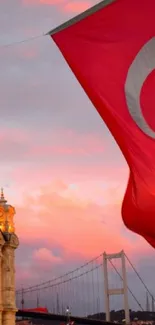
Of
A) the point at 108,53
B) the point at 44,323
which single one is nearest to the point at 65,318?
the point at 44,323

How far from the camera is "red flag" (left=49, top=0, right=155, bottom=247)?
772 cm

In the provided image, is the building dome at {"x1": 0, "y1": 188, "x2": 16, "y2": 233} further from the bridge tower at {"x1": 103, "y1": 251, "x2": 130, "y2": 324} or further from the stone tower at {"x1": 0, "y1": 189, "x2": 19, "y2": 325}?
the bridge tower at {"x1": 103, "y1": 251, "x2": 130, "y2": 324}

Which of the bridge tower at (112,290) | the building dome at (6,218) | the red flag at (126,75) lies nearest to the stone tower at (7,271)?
the building dome at (6,218)

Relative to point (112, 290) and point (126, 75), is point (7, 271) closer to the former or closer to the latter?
point (126, 75)

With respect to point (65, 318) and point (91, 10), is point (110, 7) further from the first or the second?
point (65, 318)

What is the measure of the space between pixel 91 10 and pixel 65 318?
278ft

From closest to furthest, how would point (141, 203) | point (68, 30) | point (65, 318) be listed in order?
point (141, 203), point (68, 30), point (65, 318)

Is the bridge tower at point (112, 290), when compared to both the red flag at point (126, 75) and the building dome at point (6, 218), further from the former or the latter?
the red flag at point (126, 75)

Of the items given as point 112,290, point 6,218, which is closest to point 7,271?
point 6,218

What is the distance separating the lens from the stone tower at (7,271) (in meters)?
46.2

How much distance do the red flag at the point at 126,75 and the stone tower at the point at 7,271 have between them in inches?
1535

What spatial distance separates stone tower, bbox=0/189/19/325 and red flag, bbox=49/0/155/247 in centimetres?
3900

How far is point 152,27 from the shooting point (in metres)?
7.87

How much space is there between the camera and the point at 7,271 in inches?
1833
